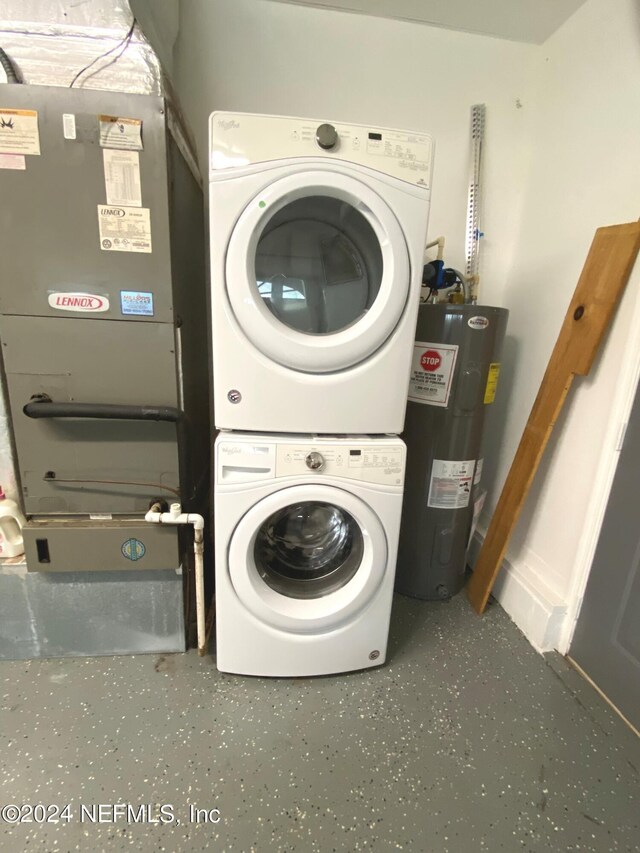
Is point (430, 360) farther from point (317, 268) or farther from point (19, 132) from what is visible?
point (19, 132)

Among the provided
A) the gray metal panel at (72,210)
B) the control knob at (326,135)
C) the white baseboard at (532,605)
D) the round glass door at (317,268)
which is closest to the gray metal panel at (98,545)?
the gray metal panel at (72,210)

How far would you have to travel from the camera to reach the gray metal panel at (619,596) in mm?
1185

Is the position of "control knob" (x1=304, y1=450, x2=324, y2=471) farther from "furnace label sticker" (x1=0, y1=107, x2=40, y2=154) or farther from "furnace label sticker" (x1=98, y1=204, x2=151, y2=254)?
"furnace label sticker" (x1=0, y1=107, x2=40, y2=154)

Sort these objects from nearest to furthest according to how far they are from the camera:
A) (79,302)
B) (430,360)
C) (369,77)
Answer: (79,302) → (430,360) → (369,77)

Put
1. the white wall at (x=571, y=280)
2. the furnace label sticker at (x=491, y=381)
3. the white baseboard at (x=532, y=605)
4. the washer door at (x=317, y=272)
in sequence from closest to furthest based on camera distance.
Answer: the washer door at (x=317, y=272) < the white wall at (x=571, y=280) < the white baseboard at (x=532, y=605) < the furnace label sticker at (x=491, y=381)

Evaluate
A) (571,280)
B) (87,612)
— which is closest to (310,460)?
(87,612)

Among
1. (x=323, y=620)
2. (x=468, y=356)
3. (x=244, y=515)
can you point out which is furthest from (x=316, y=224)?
(x=323, y=620)

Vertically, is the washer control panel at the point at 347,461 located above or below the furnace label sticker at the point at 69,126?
below

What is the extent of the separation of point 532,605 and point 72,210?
192 cm

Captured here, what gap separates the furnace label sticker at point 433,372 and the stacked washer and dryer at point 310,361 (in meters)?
0.39

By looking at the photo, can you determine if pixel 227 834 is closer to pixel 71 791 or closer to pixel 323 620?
pixel 71 791

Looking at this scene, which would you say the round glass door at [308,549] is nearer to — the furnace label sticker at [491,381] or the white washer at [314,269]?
the white washer at [314,269]

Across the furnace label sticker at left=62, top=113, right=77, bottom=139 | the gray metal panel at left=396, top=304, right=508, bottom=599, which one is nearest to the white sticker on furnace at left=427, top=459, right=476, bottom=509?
the gray metal panel at left=396, top=304, right=508, bottom=599

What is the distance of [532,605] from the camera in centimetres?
148
